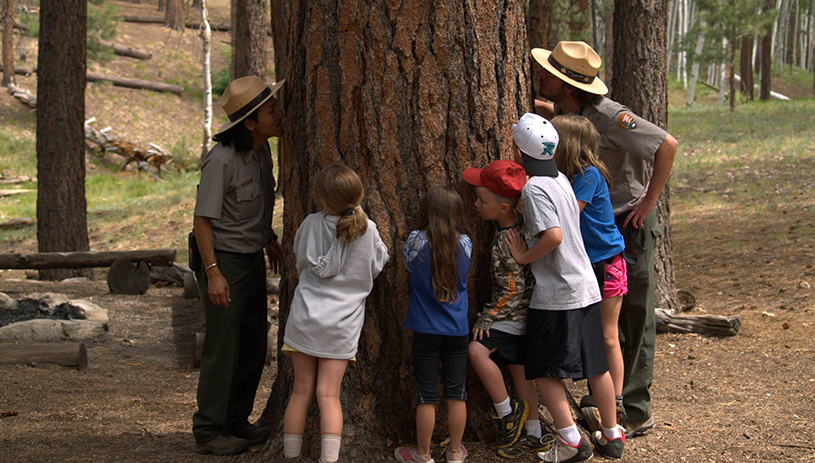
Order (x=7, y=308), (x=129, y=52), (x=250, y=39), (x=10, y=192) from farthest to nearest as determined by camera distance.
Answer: (x=129, y=52) < (x=10, y=192) < (x=250, y=39) < (x=7, y=308)

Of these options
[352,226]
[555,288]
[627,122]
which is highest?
[627,122]

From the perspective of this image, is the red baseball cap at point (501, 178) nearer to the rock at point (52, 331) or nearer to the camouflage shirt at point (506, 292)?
the camouflage shirt at point (506, 292)

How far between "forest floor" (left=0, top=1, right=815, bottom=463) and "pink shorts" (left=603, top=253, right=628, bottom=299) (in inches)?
31.6

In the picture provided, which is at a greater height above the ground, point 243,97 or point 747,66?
point 747,66

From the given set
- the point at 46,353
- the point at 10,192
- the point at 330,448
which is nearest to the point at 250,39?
the point at 10,192

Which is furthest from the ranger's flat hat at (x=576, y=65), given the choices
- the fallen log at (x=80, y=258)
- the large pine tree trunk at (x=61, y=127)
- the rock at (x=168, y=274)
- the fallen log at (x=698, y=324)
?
the large pine tree trunk at (x=61, y=127)

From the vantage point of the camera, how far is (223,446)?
154 inches

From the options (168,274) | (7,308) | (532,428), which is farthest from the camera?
(168,274)

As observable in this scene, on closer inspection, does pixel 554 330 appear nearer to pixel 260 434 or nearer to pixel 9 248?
pixel 260 434

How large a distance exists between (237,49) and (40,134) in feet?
18.3

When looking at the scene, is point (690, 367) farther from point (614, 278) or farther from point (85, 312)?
point (85, 312)

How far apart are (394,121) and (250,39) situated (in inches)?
468

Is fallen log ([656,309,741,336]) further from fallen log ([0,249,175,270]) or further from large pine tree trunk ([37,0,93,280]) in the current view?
large pine tree trunk ([37,0,93,280])

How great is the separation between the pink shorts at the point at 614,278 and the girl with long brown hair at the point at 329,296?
3.81ft
